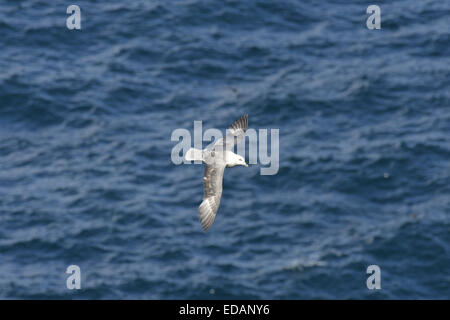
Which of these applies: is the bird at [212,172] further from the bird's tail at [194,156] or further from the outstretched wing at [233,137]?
the outstretched wing at [233,137]

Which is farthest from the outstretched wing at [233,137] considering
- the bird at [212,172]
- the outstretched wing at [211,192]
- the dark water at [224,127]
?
the dark water at [224,127]

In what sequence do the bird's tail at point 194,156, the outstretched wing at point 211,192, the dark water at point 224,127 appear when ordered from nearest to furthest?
1. the outstretched wing at point 211,192
2. the bird's tail at point 194,156
3. the dark water at point 224,127

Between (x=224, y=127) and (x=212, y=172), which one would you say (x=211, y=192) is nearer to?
(x=212, y=172)

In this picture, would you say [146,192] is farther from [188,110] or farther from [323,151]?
[323,151]

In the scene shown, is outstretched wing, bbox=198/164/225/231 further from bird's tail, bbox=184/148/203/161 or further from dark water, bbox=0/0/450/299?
dark water, bbox=0/0/450/299

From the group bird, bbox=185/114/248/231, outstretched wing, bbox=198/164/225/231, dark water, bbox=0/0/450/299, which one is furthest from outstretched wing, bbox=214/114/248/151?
dark water, bbox=0/0/450/299
